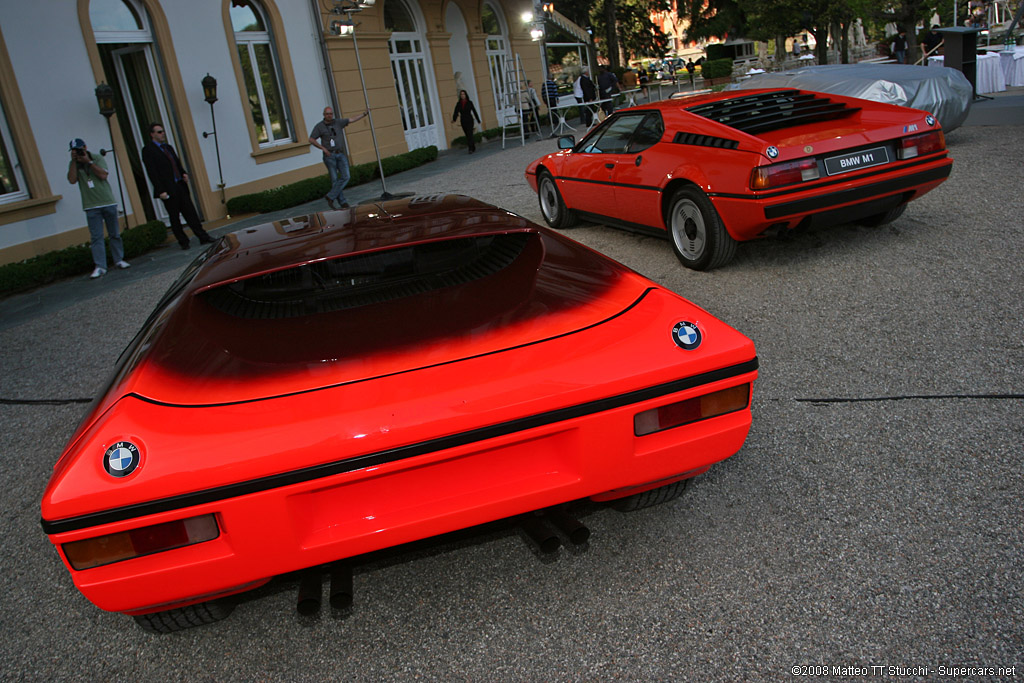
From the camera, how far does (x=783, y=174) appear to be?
4871 millimetres

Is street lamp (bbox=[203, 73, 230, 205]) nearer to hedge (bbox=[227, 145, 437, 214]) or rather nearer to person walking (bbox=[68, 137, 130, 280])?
hedge (bbox=[227, 145, 437, 214])

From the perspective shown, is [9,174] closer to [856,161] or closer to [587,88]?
[856,161]

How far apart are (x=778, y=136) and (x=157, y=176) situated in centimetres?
841

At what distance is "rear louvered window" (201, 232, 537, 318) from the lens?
8.29 ft

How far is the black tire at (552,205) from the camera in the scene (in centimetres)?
759

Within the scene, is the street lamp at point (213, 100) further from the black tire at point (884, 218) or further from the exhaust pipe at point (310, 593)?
the exhaust pipe at point (310, 593)

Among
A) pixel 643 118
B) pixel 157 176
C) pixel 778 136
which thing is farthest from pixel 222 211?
pixel 778 136

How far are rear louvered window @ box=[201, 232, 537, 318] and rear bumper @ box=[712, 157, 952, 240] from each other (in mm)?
2705

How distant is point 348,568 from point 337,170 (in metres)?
11.0

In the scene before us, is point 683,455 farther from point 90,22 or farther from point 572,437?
point 90,22

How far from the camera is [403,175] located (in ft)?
53.3

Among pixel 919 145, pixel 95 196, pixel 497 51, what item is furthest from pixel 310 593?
pixel 497 51

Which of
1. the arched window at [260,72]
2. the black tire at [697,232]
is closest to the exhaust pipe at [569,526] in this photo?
the black tire at [697,232]

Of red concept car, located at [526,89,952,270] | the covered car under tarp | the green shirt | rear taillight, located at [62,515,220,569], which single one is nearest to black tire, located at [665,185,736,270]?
red concept car, located at [526,89,952,270]
